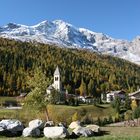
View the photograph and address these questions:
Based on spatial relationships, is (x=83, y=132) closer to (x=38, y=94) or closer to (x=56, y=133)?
(x=56, y=133)

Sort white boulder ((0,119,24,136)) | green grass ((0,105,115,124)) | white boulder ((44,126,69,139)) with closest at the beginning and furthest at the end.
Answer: white boulder ((44,126,69,139)), white boulder ((0,119,24,136)), green grass ((0,105,115,124))

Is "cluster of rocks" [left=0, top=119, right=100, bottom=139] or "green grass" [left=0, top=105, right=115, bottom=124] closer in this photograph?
"cluster of rocks" [left=0, top=119, right=100, bottom=139]

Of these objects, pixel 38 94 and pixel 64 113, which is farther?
pixel 64 113

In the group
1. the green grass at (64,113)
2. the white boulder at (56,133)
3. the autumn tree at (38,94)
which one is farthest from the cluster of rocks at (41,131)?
the green grass at (64,113)

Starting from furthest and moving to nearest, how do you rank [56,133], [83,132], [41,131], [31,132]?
1. [41,131]
2. [31,132]
3. [83,132]
4. [56,133]

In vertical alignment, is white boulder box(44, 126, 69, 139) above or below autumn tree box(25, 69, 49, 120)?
below

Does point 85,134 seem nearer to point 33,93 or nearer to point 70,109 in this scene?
point 33,93

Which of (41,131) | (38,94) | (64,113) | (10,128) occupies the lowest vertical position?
(41,131)

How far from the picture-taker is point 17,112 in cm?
13400

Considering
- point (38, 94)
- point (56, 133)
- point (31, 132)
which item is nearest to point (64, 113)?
point (38, 94)

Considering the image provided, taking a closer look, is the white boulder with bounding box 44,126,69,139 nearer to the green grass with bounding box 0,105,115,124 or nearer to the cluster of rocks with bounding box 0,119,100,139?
the cluster of rocks with bounding box 0,119,100,139

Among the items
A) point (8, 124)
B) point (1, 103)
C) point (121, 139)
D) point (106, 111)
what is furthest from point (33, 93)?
point (1, 103)

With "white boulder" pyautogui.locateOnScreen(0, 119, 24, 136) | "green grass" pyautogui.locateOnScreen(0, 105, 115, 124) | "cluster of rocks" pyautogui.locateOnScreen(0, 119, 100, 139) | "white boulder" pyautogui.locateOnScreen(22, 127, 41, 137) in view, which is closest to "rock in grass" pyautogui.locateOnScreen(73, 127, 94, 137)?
"cluster of rocks" pyautogui.locateOnScreen(0, 119, 100, 139)

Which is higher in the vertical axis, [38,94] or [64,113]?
[38,94]
